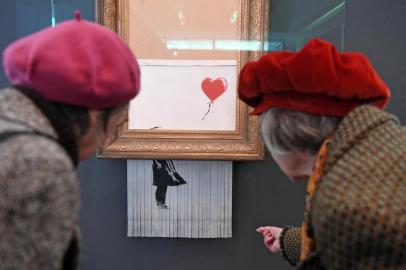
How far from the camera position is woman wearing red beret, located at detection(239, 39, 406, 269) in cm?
62

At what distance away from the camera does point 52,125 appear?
587 millimetres

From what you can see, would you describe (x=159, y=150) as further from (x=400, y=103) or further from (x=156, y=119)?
(x=400, y=103)

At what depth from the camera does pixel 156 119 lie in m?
1.28

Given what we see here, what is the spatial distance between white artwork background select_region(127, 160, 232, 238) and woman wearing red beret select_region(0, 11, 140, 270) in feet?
2.13

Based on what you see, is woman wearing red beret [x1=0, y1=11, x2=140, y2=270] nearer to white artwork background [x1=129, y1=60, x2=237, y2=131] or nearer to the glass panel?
white artwork background [x1=129, y1=60, x2=237, y2=131]

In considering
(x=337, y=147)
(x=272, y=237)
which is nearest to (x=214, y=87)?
(x=272, y=237)

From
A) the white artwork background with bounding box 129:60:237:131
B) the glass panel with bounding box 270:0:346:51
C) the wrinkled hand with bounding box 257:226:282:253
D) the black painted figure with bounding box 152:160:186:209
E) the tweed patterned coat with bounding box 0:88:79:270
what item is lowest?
the wrinkled hand with bounding box 257:226:282:253

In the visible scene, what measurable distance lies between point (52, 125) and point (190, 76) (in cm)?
73

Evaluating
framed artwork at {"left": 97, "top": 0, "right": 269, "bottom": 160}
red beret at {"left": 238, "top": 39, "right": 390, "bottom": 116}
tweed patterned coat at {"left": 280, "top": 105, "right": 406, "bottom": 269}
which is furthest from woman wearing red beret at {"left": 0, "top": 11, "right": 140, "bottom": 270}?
framed artwork at {"left": 97, "top": 0, "right": 269, "bottom": 160}

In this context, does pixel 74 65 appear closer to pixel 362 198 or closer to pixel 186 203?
pixel 362 198

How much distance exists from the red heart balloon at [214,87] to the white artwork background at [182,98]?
0.01m

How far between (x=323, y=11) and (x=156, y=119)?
65 centimetres

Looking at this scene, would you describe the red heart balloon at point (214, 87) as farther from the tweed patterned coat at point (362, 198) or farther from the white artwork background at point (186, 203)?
the tweed patterned coat at point (362, 198)

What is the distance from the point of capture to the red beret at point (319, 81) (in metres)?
0.71
